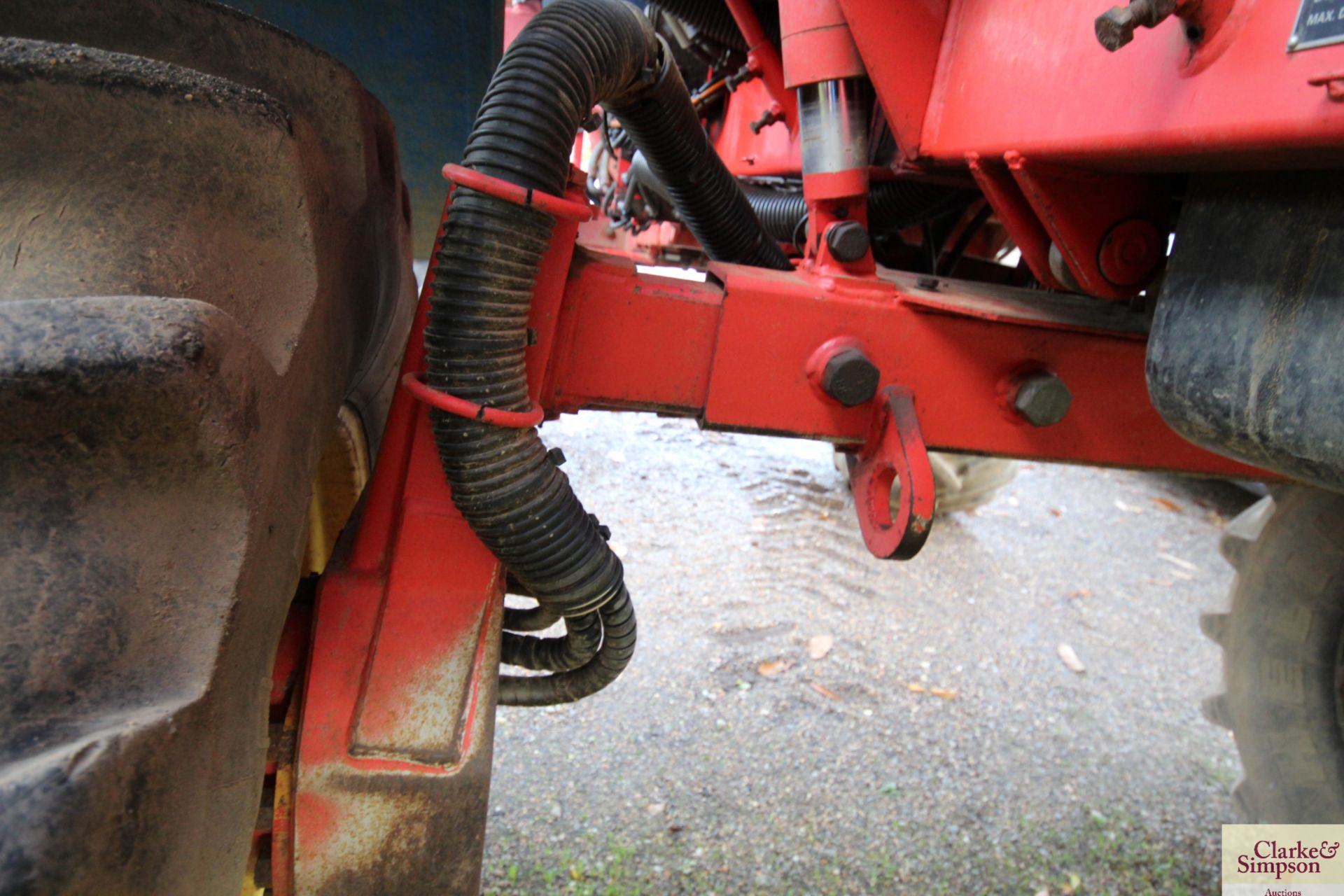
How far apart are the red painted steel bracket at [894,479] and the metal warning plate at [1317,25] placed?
1.77 feet

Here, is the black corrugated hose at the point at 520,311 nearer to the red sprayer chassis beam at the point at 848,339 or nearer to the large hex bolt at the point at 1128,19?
the red sprayer chassis beam at the point at 848,339

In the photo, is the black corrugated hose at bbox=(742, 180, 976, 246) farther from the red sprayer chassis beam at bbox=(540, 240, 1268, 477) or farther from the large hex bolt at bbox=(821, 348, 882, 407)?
the large hex bolt at bbox=(821, 348, 882, 407)

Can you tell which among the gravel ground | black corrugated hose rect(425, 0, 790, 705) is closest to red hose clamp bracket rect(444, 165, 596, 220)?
black corrugated hose rect(425, 0, 790, 705)

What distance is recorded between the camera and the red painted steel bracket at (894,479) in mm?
1027

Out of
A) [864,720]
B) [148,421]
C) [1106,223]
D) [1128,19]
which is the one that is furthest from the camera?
[864,720]

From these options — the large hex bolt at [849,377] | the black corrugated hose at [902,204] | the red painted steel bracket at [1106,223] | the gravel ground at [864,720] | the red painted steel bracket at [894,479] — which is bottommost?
the gravel ground at [864,720]

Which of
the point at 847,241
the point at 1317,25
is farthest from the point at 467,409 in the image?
the point at 1317,25

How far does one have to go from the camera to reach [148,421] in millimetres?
512

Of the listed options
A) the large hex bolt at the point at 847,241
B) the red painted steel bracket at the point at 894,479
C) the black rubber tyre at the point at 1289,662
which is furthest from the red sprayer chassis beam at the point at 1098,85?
the black rubber tyre at the point at 1289,662

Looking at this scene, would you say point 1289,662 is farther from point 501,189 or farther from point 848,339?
point 501,189

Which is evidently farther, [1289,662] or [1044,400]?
[1289,662]

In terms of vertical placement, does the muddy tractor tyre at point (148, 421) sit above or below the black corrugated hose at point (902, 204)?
below

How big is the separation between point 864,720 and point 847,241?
149 centimetres

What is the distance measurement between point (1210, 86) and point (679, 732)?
181 centimetres
